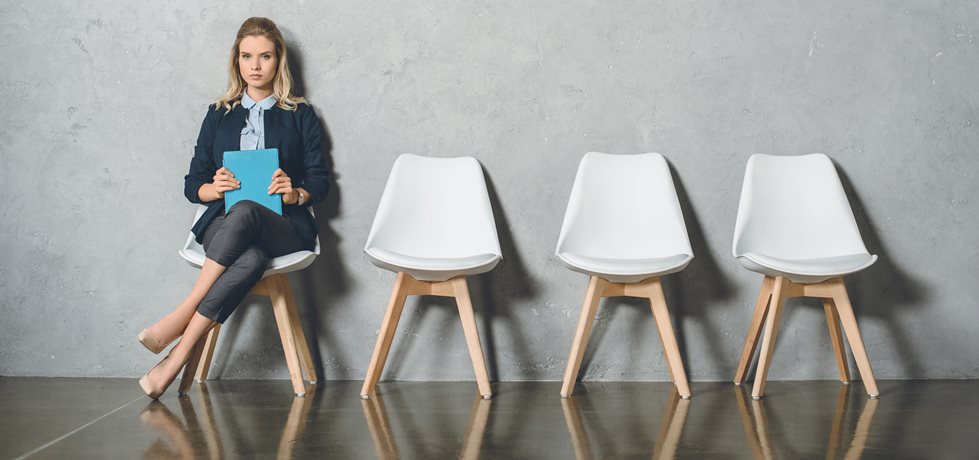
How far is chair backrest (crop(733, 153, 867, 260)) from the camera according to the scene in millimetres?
2703

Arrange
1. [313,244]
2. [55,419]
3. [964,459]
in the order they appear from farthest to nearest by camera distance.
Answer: [313,244], [55,419], [964,459]

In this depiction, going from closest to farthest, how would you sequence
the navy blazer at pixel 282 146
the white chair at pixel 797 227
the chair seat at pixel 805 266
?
the chair seat at pixel 805 266 < the white chair at pixel 797 227 < the navy blazer at pixel 282 146

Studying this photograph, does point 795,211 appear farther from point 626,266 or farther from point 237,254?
point 237,254

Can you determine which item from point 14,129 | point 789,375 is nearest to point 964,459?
point 789,375

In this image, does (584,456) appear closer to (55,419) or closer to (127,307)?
(55,419)

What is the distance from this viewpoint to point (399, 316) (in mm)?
2490

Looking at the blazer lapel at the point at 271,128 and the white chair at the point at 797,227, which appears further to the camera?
the blazer lapel at the point at 271,128

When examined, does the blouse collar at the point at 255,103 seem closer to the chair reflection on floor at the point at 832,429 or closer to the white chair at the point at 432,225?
the white chair at the point at 432,225

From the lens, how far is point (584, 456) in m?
1.71

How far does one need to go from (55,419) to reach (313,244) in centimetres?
90

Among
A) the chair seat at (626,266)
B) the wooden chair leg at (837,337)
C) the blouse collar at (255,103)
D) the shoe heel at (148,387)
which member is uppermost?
the blouse collar at (255,103)

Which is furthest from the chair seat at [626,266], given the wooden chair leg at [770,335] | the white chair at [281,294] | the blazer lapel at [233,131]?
the blazer lapel at [233,131]

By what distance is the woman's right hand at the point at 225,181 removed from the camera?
8.45 feet

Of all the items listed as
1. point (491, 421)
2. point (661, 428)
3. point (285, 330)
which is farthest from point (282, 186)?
point (661, 428)
